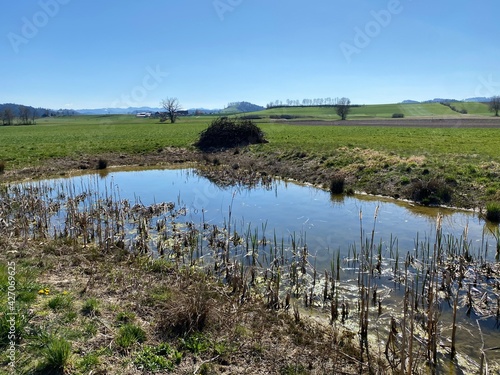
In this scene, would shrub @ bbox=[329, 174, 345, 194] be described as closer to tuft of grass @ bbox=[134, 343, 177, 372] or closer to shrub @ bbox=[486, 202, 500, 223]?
shrub @ bbox=[486, 202, 500, 223]

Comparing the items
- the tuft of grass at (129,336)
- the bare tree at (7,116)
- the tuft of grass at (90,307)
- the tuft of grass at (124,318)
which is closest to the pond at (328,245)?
the tuft of grass at (124,318)

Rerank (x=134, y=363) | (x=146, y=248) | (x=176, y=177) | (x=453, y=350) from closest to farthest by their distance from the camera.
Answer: (x=134, y=363)
(x=453, y=350)
(x=146, y=248)
(x=176, y=177)

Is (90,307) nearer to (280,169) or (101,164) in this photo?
(280,169)

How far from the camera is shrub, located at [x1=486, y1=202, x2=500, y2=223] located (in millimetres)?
14745

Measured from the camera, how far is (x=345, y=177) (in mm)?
22953

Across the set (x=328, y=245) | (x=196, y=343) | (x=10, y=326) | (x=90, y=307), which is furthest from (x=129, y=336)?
(x=328, y=245)

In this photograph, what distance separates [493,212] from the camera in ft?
48.7

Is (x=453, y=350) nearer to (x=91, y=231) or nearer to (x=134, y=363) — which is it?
(x=134, y=363)

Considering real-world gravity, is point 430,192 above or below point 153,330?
below

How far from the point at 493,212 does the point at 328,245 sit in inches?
307

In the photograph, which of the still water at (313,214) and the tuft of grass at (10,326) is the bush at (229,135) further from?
the tuft of grass at (10,326)

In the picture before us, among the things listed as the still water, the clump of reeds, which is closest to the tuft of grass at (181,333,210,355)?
the still water

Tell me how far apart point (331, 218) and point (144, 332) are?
1111 centimetres

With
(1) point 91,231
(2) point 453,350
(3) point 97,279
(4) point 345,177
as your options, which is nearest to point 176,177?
(4) point 345,177
